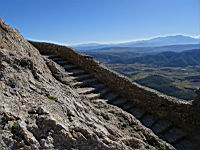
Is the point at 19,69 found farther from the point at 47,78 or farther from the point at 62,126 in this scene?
the point at 62,126

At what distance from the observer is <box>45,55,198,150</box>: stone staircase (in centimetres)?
1309

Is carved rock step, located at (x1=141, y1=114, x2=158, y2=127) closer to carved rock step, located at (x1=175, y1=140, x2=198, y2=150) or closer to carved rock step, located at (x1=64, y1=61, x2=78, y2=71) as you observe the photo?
carved rock step, located at (x1=175, y1=140, x2=198, y2=150)

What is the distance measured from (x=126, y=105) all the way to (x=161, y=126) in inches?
79.6

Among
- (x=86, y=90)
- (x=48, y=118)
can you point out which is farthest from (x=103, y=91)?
(x=48, y=118)

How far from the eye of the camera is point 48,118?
858 centimetres

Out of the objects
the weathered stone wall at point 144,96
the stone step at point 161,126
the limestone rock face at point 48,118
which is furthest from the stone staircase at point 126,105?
the limestone rock face at point 48,118

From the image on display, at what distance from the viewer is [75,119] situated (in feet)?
30.8

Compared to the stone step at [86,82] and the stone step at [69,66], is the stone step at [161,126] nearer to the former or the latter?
the stone step at [86,82]

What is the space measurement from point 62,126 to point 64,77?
656 cm

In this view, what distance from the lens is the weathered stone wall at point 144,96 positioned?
13820mm

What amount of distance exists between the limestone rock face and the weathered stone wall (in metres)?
2.55

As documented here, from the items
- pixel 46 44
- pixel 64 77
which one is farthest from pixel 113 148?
pixel 46 44

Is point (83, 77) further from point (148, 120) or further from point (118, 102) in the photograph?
point (148, 120)

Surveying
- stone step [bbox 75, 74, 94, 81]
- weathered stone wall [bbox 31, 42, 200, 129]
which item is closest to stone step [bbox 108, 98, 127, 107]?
weathered stone wall [bbox 31, 42, 200, 129]
